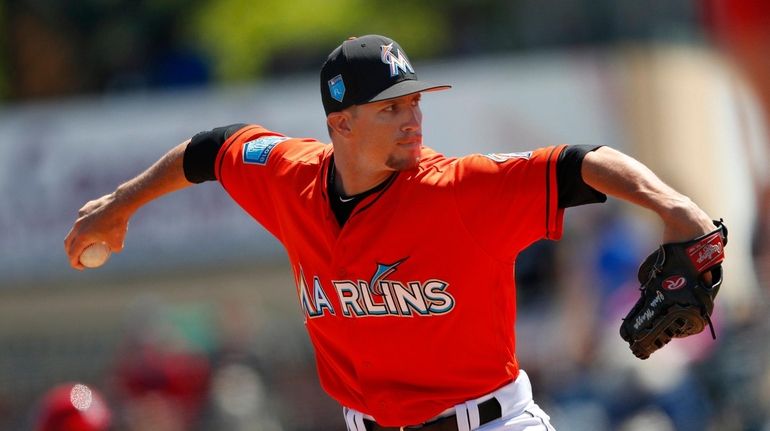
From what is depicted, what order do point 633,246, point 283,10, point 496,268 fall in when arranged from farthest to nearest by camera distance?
point 283,10 → point 633,246 → point 496,268

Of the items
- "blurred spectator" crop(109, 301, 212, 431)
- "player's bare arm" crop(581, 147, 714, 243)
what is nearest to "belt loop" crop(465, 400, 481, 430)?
"player's bare arm" crop(581, 147, 714, 243)

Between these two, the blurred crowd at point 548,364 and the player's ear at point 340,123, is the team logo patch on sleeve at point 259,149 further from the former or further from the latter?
the blurred crowd at point 548,364

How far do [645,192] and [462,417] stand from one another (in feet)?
3.48

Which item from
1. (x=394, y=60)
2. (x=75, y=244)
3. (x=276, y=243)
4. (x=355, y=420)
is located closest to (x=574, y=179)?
(x=394, y=60)

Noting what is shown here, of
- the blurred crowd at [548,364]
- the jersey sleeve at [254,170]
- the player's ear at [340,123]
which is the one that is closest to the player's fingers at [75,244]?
the jersey sleeve at [254,170]

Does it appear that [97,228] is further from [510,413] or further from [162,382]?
[162,382]

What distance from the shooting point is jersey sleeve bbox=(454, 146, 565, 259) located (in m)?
3.78

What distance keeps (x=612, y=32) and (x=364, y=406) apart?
9829mm

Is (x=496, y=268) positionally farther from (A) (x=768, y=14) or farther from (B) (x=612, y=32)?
(B) (x=612, y=32)

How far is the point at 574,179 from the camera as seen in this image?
3725 mm

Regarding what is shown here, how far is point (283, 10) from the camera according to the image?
69.5 feet

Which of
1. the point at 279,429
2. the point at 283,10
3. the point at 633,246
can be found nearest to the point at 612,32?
the point at 633,246

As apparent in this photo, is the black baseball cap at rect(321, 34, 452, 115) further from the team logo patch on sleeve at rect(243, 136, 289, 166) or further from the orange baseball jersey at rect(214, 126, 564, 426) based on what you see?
the team logo patch on sleeve at rect(243, 136, 289, 166)

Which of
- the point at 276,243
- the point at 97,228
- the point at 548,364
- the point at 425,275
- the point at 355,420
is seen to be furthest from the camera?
the point at 276,243
